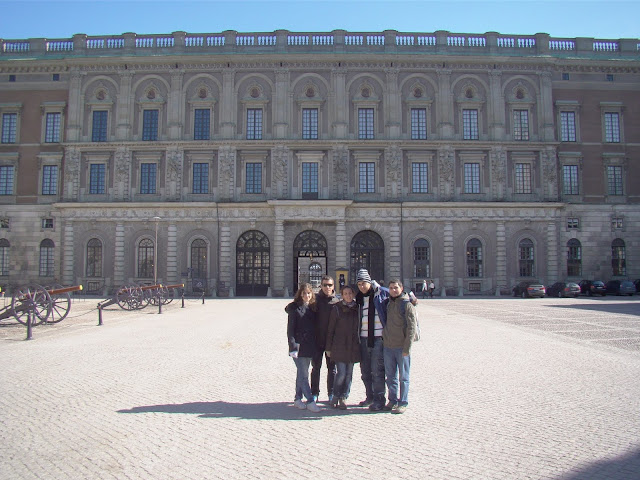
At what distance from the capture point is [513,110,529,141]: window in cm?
4062

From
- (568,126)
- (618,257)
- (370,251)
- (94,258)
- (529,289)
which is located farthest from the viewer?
(568,126)

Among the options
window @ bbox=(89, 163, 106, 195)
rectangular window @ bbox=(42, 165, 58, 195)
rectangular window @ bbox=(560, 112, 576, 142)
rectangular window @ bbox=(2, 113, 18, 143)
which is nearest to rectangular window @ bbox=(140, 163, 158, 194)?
window @ bbox=(89, 163, 106, 195)

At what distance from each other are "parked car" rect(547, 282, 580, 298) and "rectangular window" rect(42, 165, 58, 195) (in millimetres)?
38865

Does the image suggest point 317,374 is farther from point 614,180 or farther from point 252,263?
point 614,180

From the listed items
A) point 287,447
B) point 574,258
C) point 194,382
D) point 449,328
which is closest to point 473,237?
point 574,258

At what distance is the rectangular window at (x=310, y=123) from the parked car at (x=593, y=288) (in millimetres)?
23320

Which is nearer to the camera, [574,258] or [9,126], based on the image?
[574,258]

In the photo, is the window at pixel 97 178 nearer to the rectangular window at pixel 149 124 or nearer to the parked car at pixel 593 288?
the rectangular window at pixel 149 124

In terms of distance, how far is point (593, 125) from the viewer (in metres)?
41.8

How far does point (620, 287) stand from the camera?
127ft

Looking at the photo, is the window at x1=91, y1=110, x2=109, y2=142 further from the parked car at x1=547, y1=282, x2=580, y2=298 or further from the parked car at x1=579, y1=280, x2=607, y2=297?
the parked car at x1=579, y1=280, x2=607, y2=297

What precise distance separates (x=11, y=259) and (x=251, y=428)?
41.2 m

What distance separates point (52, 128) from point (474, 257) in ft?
114

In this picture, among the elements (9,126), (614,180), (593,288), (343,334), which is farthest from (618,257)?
(9,126)
